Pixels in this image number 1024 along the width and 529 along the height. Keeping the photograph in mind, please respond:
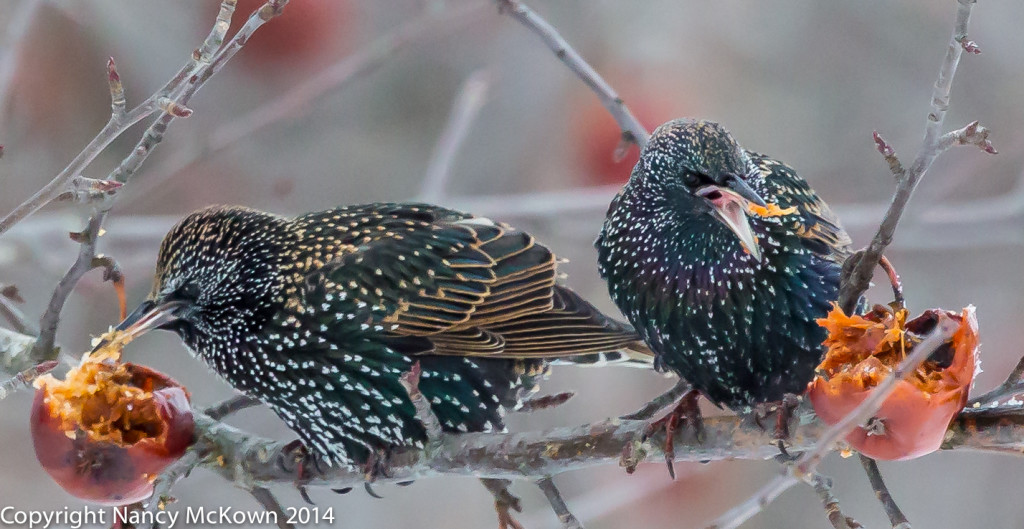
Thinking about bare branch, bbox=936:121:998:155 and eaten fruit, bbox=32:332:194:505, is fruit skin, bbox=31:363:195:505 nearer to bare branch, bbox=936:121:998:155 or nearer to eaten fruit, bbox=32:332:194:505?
eaten fruit, bbox=32:332:194:505

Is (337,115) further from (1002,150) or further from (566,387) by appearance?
(1002,150)

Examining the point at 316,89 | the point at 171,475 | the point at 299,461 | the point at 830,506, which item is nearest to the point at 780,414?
the point at 830,506

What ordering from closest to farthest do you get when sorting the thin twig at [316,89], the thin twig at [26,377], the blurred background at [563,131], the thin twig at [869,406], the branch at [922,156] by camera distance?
the thin twig at [869,406], the branch at [922,156], the thin twig at [26,377], the thin twig at [316,89], the blurred background at [563,131]

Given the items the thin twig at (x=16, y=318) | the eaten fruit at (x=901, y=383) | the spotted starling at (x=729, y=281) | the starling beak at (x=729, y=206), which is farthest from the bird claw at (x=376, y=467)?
the eaten fruit at (x=901, y=383)

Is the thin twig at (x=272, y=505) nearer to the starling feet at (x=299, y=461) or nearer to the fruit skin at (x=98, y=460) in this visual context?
the starling feet at (x=299, y=461)

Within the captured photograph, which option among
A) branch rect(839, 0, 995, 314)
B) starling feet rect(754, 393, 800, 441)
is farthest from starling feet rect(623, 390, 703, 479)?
branch rect(839, 0, 995, 314)

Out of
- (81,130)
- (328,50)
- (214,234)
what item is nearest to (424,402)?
(214,234)

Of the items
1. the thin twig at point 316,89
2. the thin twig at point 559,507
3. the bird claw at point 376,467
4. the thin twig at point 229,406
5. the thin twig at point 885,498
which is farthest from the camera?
the thin twig at point 316,89

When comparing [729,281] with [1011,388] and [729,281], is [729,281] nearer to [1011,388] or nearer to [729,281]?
[729,281]
